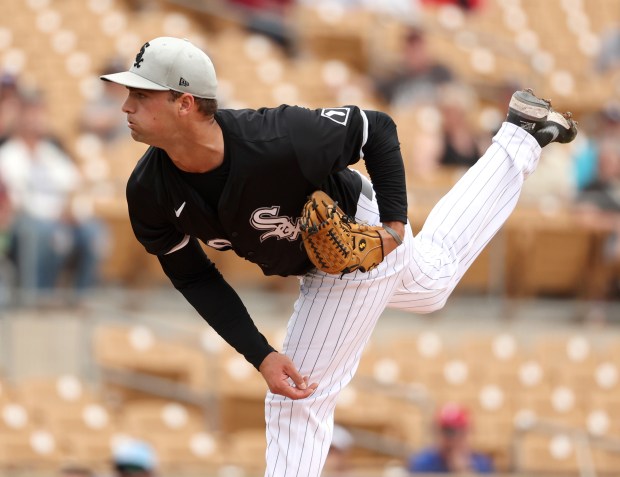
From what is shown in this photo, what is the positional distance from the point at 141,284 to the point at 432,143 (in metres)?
2.54

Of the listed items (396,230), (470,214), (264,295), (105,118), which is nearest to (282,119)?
(396,230)

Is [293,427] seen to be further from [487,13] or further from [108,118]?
[487,13]

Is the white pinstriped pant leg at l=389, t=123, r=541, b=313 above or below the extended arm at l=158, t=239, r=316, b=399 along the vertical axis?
above

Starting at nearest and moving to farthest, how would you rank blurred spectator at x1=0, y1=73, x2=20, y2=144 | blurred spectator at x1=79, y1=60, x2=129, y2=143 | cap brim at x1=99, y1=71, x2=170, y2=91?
cap brim at x1=99, y1=71, x2=170, y2=91, blurred spectator at x1=0, y1=73, x2=20, y2=144, blurred spectator at x1=79, y1=60, x2=129, y2=143

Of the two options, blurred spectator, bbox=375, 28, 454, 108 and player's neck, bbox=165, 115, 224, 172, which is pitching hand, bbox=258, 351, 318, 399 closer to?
player's neck, bbox=165, 115, 224, 172

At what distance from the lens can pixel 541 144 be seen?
522 centimetres

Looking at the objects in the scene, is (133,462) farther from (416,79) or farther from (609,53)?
(609,53)

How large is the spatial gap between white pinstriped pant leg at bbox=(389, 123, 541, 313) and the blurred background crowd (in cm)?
226

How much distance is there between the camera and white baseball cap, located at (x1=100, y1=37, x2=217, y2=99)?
4.39 meters

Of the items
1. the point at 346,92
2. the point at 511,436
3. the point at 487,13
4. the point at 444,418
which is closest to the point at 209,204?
the point at 444,418

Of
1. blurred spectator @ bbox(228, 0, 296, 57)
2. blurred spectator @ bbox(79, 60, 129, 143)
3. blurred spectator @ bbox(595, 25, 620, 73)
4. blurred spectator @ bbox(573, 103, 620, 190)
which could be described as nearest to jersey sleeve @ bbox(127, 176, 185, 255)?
blurred spectator @ bbox(79, 60, 129, 143)

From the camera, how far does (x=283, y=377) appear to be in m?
4.82

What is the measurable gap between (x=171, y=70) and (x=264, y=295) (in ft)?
20.3

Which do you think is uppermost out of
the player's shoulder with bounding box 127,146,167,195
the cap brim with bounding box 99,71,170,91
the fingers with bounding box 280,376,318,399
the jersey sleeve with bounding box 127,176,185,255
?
the cap brim with bounding box 99,71,170,91
